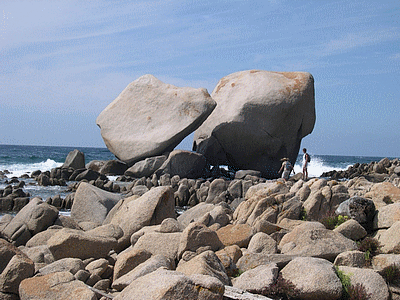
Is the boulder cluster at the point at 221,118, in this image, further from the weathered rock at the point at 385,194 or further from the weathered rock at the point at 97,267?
the weathered rock at the point at 97,267

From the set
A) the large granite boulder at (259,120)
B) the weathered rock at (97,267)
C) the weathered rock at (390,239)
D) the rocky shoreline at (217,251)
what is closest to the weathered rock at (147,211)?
the rocky shoreline at (217,251)

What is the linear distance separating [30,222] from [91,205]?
199cm

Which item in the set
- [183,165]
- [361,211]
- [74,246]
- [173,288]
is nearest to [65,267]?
[74,246]

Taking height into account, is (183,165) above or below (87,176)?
above

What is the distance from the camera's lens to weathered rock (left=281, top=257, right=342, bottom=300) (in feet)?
19.1

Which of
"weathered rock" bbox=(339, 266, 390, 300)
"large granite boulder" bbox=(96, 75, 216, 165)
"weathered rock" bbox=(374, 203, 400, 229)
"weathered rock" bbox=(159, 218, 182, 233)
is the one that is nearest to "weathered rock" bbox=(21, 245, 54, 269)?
"weathered rock" bbox=(159, 218, 182, 233)

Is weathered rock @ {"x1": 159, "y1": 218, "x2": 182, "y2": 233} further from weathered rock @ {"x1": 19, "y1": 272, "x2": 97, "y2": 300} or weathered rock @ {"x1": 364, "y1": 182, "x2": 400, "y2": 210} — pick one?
weathered rock @ {"x1": 364, "y1": 182, "x2": 400, "y2": 210}

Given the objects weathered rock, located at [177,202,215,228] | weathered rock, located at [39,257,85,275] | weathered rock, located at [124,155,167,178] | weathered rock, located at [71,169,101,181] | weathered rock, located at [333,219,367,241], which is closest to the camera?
weathered rock, located at [39,257,85,275]

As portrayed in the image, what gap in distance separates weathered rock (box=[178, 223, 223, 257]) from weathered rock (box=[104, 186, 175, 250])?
7.15 feet

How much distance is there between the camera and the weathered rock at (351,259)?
673cm

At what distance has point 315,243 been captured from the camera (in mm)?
7082

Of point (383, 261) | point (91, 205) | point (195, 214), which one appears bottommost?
point (195, 214)

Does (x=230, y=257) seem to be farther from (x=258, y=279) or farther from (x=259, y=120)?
(x=259, y=120)

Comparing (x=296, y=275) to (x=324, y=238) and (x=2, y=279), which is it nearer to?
(x=324, y=238)
